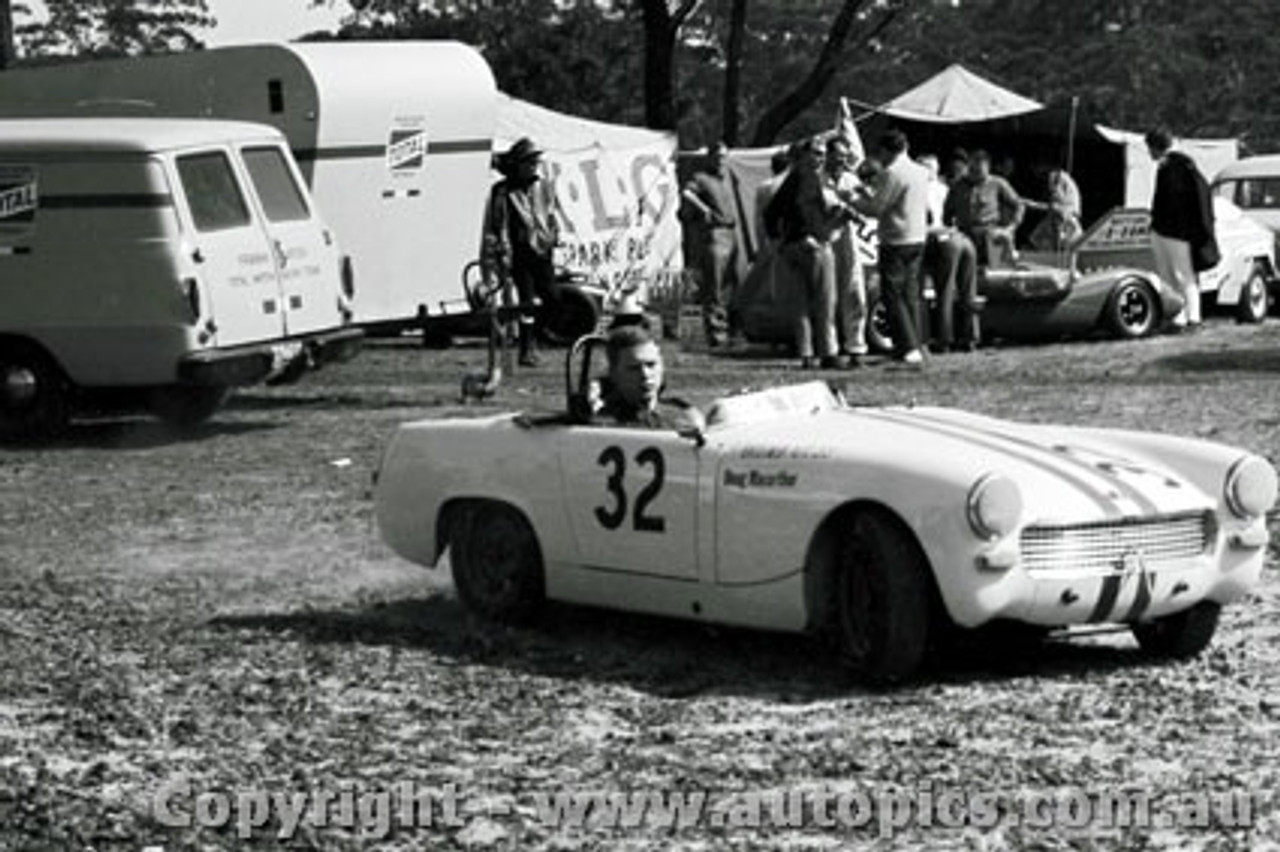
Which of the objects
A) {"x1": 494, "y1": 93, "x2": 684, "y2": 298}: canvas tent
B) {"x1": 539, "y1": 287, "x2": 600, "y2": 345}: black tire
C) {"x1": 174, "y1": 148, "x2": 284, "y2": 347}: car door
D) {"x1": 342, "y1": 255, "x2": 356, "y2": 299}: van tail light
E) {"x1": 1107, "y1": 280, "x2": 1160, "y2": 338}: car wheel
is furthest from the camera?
{"x1": 494, "y1": 93, "x2": 684, "y2": 298}: canvas tent

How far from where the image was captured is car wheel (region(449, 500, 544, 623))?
1084cm

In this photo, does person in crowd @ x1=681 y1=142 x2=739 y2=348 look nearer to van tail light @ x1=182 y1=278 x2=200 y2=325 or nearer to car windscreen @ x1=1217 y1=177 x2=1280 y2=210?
van tail light @ x1=182 y1=278 x2=200 y2=325

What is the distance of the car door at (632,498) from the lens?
10.1 metres

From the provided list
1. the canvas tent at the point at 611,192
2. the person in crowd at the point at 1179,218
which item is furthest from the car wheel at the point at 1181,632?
the canvas tent at the point at 611,192

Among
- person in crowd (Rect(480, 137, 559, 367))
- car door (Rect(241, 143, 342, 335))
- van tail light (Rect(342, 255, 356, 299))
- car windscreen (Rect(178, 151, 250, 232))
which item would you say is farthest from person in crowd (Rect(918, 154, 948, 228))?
car windscreen (Rect(178, 151, 250, 232))

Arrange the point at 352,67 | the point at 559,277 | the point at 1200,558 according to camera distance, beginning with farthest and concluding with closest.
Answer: the point at 559,277
the point at 352,67
the point at 1200,558

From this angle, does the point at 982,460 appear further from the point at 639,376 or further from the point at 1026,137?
the point at 1026,137

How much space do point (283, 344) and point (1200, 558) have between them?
10.5m

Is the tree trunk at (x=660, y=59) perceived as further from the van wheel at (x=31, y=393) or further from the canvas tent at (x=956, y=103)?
the van wheel at (x=31, y=393)

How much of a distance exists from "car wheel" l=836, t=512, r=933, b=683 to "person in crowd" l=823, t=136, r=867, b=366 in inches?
490

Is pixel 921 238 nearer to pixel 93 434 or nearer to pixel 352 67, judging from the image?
pixel 352 67

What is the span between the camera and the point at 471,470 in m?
11.0

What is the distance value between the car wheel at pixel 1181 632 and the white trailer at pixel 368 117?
39.6 ft

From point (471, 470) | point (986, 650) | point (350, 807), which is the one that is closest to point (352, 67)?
point (471, 470)
